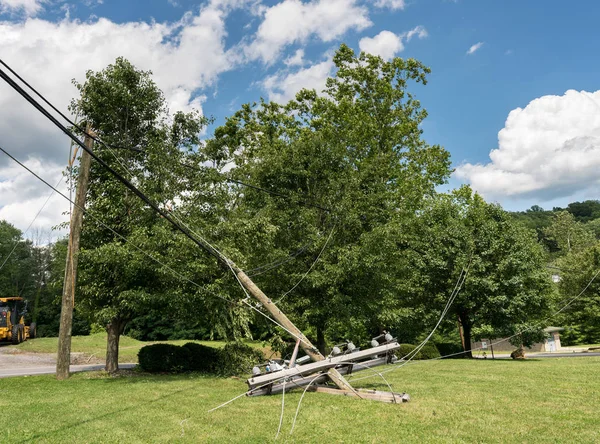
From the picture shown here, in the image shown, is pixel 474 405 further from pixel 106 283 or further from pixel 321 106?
pixel 321 106

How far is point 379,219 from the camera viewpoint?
18.8 metres

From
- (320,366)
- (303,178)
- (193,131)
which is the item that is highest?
(193,131)

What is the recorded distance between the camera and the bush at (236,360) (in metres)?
15.9

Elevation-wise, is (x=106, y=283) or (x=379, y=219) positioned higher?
(x=379, y=219)

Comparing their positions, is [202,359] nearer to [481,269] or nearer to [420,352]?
[420,352]

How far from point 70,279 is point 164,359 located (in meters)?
4.82

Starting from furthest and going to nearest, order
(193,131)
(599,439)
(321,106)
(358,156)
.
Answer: (321,106) → (358,156) → (193,131) → (599,439)

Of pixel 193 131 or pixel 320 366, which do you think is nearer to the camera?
pixel 320 366

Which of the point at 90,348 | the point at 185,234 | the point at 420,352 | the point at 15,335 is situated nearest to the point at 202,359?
the point at 185,234

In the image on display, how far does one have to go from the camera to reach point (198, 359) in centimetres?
1712

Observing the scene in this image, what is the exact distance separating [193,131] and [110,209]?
175 inches

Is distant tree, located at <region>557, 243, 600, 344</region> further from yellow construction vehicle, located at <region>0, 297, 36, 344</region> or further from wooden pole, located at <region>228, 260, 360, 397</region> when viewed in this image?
yellow construction vehicle, located at <region>0, 297, 36, 344</region>

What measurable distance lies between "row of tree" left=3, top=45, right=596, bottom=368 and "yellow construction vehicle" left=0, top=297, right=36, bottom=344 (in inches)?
737

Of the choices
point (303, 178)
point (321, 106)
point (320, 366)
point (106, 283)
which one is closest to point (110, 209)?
point (106, 283)
